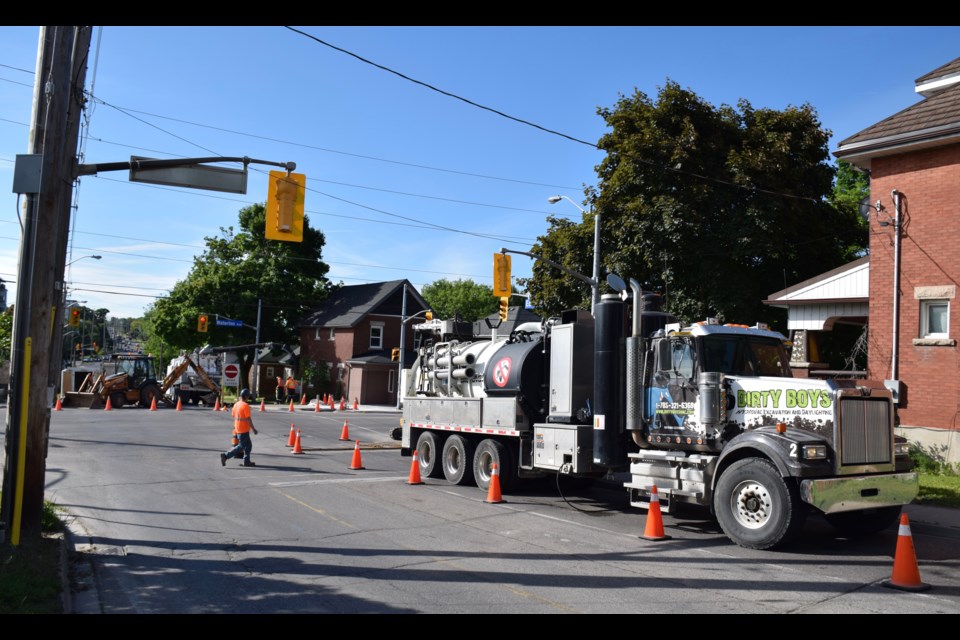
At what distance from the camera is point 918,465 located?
15781 mm

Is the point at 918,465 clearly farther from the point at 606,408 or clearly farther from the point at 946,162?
the point at 606,408

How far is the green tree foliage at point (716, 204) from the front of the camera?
2633 cm

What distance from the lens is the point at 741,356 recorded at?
10.9 metres

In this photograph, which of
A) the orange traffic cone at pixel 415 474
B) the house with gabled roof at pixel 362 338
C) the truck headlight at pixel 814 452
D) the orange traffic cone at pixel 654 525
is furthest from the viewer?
the house with gabled roof at pixel 362 338

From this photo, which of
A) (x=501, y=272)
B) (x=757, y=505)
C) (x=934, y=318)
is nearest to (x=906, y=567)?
(x=757, y=505)

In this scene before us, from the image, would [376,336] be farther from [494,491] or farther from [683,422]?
[683,422]

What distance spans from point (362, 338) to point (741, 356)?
43.5 meters

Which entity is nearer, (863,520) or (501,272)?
(863,520)

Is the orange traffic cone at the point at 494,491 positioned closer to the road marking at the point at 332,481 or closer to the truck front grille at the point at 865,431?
the road marking at the point at 332,481

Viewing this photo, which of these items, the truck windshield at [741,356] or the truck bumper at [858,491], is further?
the truck windshield at [741,356]

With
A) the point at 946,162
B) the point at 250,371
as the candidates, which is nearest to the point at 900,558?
the point at 946,162

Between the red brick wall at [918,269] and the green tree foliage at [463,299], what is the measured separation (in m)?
74.5

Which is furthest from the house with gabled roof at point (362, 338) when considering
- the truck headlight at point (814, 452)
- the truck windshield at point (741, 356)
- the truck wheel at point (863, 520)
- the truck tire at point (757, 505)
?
the truck headlight at point (814, 452)
